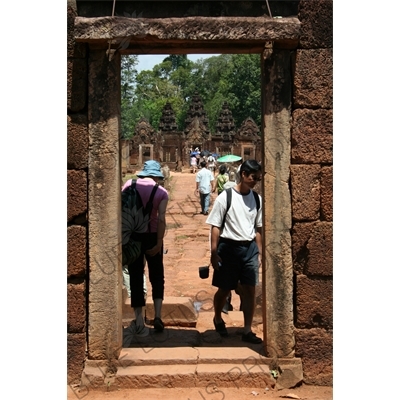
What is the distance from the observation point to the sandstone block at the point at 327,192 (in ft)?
18.4

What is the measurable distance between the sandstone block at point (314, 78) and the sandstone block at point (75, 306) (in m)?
2.73

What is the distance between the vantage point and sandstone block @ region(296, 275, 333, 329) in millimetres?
5660

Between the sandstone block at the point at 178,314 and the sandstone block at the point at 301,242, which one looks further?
the sandstone block at the point at 178,314

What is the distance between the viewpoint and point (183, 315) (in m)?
7.48

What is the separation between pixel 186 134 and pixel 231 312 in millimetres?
35715

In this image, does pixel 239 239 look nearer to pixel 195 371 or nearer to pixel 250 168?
pixel 250 168

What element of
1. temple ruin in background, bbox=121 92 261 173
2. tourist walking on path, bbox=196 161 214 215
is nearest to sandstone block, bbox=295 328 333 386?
tourist walking on path, bbox=196 161 214 215

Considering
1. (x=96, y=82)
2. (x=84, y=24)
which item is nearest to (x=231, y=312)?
(x=96, y=82)

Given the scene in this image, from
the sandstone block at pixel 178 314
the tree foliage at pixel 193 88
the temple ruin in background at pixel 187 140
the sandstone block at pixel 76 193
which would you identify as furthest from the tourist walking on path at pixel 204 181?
the tree foliage at pixel 193 88

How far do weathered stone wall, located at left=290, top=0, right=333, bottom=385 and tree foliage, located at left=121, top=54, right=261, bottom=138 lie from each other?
36196 millimetres

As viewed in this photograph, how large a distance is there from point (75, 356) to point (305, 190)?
2.71 meters

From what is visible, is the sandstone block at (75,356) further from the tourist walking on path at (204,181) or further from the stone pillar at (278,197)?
the tourist walking on path at (204,181)

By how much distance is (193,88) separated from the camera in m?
63.0

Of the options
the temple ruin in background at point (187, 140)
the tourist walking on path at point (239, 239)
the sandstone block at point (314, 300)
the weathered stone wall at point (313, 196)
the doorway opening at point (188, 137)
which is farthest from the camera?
the temple ruin in background at point (187, 140)
